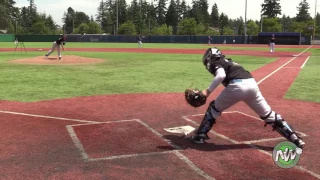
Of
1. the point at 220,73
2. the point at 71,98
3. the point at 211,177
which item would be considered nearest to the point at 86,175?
the point at 211,177

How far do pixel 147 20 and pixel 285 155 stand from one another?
4798 inches

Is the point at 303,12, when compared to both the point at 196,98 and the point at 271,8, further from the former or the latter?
the point at 196,98

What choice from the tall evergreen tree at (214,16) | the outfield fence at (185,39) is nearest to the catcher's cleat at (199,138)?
the outfield fence at (185,39)

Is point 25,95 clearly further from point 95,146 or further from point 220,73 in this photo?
point 220,73

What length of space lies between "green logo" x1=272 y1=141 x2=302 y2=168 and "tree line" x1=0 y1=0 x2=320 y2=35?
92.1 metres

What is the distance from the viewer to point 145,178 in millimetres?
4434

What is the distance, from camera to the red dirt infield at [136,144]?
183 inches

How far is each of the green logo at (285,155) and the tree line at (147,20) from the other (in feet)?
302

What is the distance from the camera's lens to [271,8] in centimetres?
12100

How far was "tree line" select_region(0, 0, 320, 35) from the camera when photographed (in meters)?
98.4

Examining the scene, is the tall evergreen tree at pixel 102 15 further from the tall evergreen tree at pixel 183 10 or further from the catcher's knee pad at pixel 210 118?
the catcher's knee pad at pixel 210 118

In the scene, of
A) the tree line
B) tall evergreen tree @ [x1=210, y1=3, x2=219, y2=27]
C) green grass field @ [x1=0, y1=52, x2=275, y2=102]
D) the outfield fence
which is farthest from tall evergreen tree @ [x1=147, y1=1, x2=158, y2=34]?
green grass field @ [x1=0, y1=52, x2=275, y2=102]

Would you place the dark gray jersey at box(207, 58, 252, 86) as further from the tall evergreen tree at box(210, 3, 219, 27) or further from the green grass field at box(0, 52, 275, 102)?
the tall evergreen tree at box(210, 3, 219, 27)

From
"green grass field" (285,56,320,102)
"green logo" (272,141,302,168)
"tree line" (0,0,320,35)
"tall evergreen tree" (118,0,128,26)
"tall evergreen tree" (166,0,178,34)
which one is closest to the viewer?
"green logo" (272,141,302,168)
